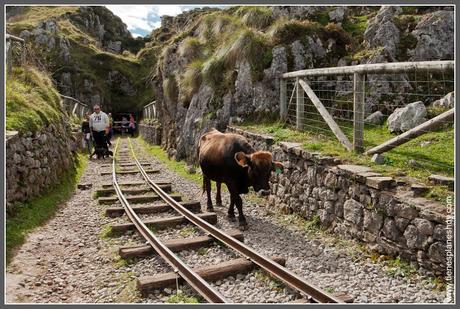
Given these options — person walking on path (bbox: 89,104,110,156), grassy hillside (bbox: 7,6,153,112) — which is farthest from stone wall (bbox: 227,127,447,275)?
grassy hillside (bbox: 7,6,153,112)

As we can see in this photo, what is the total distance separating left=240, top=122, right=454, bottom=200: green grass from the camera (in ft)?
21.4

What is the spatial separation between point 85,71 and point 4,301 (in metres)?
56.3

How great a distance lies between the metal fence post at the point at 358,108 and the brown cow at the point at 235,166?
1.57 meters

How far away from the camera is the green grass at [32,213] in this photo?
6.84m

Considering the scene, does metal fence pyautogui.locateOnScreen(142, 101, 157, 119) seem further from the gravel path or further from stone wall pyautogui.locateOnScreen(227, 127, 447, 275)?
the gravel path

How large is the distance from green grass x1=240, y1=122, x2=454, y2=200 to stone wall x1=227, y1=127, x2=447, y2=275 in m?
0.33

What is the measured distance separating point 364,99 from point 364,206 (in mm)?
3971

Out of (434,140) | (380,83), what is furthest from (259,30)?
(434,140)

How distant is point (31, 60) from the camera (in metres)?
15.4

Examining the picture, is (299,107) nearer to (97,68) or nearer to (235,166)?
(235,166)

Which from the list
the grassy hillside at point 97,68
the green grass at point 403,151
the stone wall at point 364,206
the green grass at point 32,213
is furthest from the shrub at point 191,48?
the grassy hillside at point 97,68

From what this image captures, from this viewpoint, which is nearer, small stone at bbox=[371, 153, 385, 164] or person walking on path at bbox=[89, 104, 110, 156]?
small stone at bbox=[371, 153, 385, 164]

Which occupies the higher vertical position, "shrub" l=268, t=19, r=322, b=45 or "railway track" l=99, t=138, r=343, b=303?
"shrub" l=268, t=19, r=322, b=45

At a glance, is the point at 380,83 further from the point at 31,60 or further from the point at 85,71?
the point at 85,71
